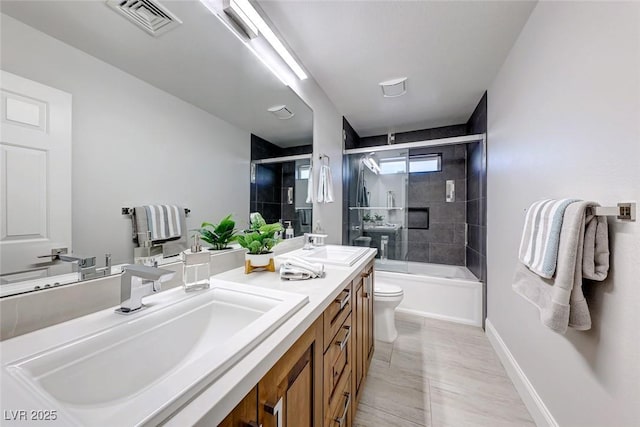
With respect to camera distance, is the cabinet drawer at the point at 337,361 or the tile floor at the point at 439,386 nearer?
the cabinet drawer at the point at 337,361

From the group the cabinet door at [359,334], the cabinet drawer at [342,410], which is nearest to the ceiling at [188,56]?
the cabinet door at [359,334]

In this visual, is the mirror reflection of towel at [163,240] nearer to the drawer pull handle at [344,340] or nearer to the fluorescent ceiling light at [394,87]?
the drawer pull handle at [344,340]

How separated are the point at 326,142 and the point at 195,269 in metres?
1.89

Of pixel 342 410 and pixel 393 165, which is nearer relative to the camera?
pixel 342 410

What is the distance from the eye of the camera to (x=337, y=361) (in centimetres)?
106

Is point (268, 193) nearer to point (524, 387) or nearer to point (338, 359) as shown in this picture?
point (338, 359)

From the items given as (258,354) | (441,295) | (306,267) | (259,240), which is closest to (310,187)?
(259,240)

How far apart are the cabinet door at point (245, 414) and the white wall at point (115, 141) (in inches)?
26.2

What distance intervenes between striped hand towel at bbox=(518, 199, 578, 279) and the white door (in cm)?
173

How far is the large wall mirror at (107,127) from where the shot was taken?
588mm

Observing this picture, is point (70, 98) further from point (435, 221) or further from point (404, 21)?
point (435, 221)

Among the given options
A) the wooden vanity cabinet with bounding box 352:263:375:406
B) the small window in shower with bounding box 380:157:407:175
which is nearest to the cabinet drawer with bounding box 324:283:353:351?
the wooden vanity cabinet with bounding box 352:263:375:406

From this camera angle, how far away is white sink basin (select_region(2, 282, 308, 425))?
1.29ft

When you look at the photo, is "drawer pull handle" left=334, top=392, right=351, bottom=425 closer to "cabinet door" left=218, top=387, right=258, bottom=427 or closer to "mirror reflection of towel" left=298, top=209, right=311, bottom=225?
"cabinet door" left=218, top=387, right=258, bottom=427
